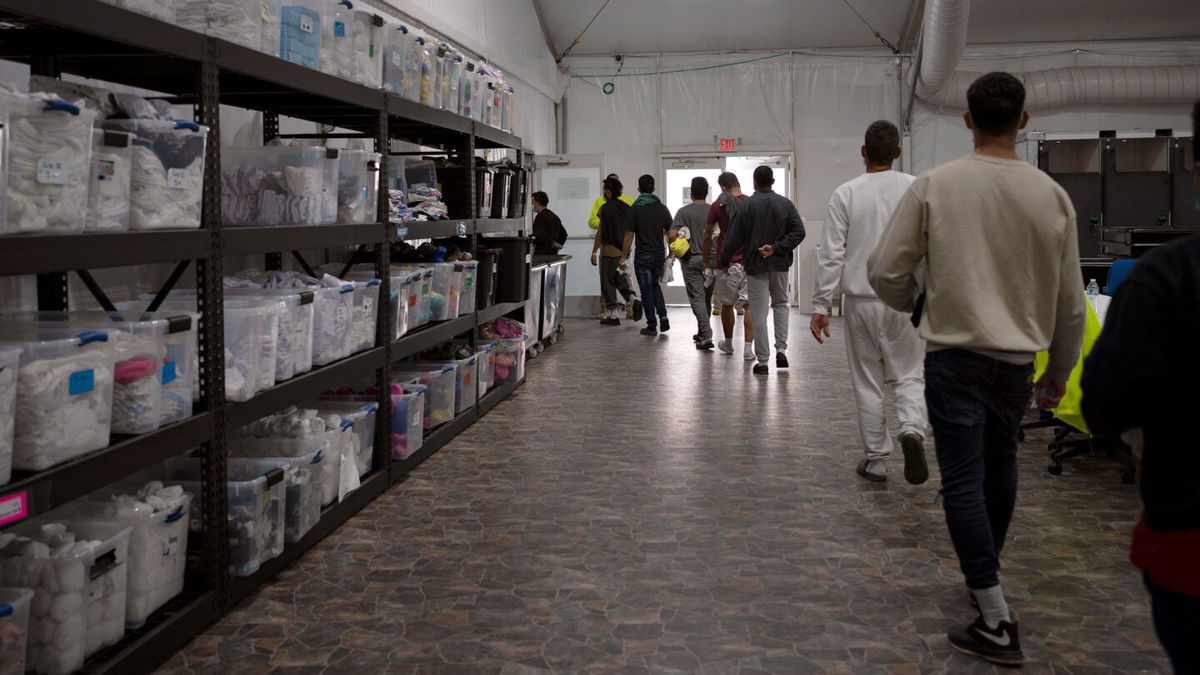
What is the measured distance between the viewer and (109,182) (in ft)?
9.20

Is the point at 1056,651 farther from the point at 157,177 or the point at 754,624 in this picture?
the point at 157,177

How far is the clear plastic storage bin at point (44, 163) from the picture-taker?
2.42 m

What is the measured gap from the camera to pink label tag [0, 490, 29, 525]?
230cm

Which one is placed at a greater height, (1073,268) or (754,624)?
(1073,268)

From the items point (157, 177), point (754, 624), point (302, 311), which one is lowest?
point (754, 624)

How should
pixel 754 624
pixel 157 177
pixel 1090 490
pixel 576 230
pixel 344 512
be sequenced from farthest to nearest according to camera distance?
pixel 576 230 < pixel 1090 490 < pixel 344 512 < pixel 754 624 < pixel 157 177

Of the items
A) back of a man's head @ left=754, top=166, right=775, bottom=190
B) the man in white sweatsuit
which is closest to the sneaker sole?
the man in white sweatsuit

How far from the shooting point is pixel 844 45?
600 inches

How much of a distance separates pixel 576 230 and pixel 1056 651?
466 inches

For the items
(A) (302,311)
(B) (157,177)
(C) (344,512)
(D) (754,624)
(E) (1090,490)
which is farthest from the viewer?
(E) (1090,490)

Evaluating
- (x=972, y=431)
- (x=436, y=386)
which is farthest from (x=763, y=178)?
(x=972, y=431)

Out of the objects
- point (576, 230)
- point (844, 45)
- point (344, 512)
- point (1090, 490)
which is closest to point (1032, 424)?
point (1090, 490)

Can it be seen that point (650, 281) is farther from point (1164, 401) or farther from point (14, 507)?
point (1164, 401)

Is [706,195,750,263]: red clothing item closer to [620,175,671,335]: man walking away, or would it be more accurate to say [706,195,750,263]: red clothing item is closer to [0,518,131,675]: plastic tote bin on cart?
[620,175,671,335]: man walking away
